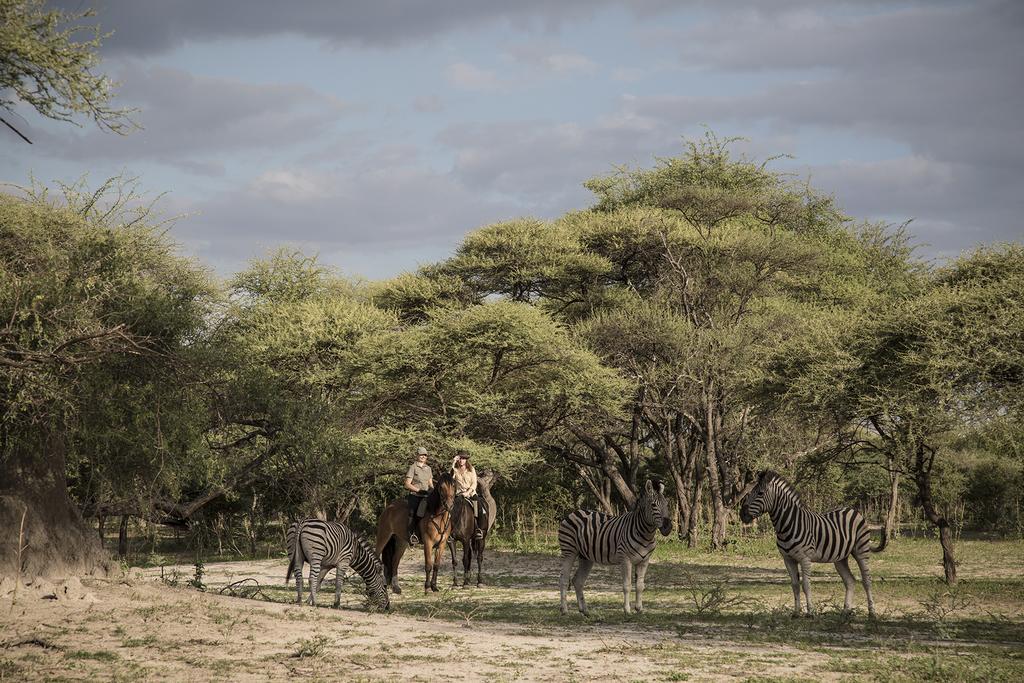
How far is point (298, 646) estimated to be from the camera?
11.2 metres

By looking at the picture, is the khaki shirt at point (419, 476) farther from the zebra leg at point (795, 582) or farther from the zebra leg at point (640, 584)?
the zebra leg at point (795, 582)

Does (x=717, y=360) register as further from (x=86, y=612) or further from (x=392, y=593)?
(x=86, y=612)

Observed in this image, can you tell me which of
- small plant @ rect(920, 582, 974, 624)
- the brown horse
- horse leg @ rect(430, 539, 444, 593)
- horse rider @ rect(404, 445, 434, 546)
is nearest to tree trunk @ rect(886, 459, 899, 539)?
small plant @ rect(920, 582, 974, 624)

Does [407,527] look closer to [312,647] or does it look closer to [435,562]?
[435,562]

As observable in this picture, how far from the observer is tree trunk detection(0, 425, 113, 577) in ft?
41.5

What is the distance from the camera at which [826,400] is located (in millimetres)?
21703

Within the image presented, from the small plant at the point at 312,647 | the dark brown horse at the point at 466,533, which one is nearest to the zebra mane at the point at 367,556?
the small plant at the point at 312,647

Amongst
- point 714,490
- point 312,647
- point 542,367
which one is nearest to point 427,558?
point 312,647

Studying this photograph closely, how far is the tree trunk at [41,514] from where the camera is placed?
12648 mm

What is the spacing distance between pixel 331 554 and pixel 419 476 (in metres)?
3.26

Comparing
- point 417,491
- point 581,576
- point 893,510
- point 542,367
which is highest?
point 542,367

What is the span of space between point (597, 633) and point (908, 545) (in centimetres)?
2245

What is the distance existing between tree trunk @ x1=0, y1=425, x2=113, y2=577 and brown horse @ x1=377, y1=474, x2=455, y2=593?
5.48m

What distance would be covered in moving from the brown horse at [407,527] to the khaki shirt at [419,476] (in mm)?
297
